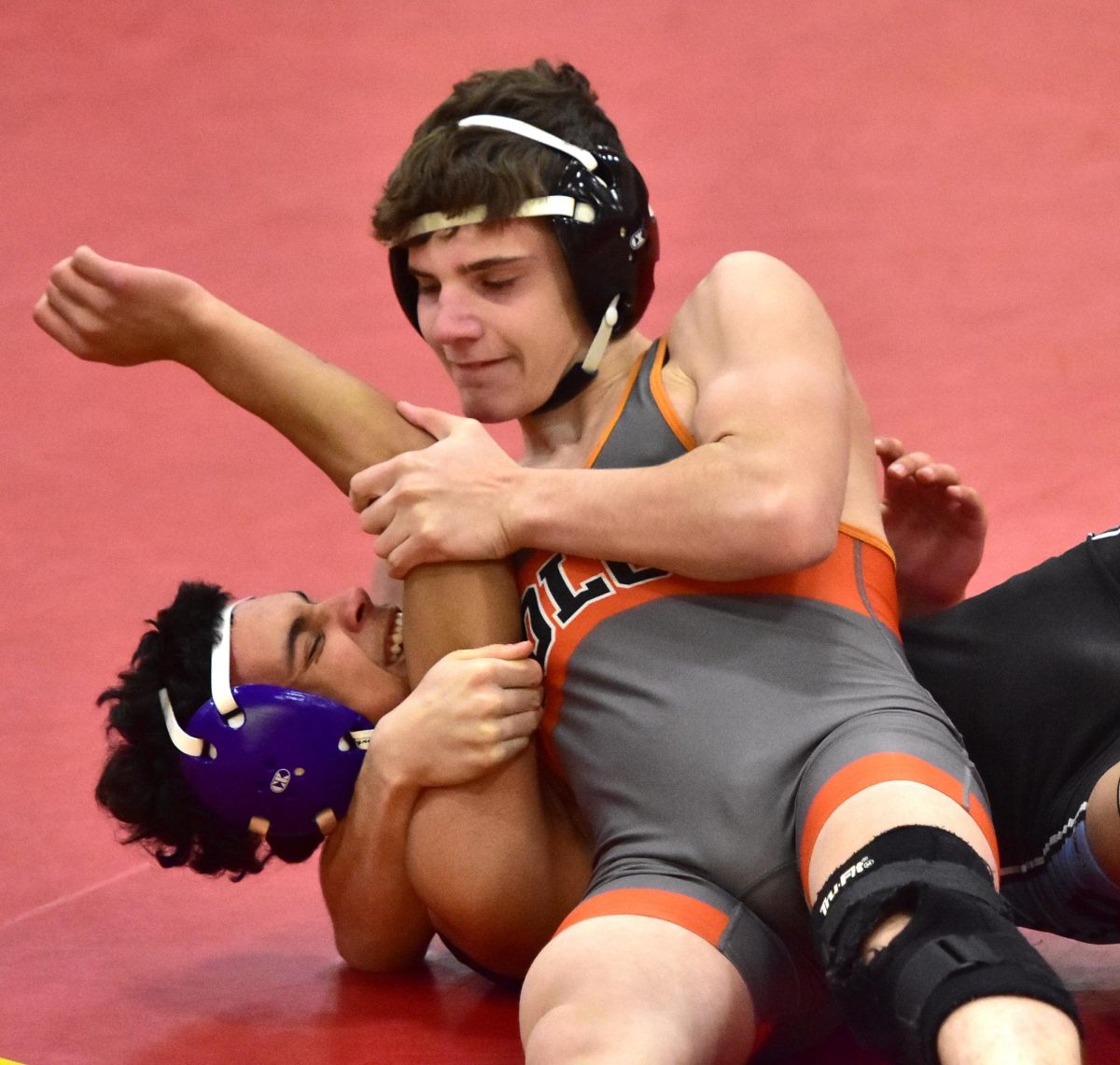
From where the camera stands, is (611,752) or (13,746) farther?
(13,746)

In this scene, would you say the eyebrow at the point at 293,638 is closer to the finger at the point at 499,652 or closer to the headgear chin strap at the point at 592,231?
the finger at the point at 499,652

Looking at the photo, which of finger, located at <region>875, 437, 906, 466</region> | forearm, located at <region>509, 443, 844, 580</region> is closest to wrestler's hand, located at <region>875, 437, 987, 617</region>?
finger, located at <region>875, 437, 906, 466</region>

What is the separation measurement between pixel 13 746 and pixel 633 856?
6.40ft

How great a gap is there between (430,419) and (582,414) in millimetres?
248

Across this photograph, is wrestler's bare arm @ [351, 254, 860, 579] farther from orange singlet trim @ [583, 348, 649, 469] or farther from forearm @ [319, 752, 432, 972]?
forearm @ [319, 752, 432, 972]

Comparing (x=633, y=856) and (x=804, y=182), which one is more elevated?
(x=804, y=182)

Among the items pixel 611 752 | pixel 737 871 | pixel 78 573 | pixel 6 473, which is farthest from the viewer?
pixel 6 473

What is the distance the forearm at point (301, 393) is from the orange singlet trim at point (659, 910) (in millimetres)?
823

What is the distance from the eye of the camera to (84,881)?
10.9 feet

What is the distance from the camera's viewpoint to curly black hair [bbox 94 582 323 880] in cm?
271

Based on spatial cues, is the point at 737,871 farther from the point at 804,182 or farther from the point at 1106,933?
the point at 804,182

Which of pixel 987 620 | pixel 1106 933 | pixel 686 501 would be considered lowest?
pixel 1106 933

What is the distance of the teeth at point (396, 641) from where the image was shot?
2.82m

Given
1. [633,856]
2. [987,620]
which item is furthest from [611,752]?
[987,620]
